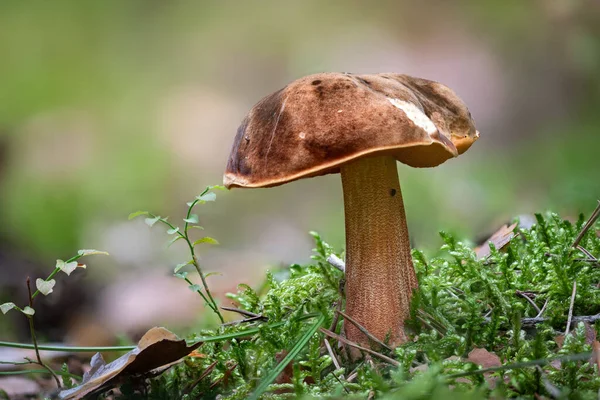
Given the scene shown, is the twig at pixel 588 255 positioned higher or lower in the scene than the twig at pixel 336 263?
lower

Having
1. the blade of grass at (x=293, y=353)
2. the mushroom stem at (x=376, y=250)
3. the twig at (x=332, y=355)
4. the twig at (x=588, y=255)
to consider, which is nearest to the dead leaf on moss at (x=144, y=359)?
the blade of grass at (x=293, y=353)

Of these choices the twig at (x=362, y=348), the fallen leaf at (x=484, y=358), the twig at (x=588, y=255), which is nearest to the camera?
the fallen leaf at (x=484, y=358)

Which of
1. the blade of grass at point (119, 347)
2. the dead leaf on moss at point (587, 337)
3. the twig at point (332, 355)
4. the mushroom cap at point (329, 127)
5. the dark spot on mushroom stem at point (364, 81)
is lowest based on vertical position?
the dead leaf on moss at point (587, 337)

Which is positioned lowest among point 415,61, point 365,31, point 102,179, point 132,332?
point 132,332

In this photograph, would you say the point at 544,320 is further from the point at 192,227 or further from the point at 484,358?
the point at 192,227

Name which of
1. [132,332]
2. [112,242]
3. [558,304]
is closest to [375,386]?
[558,304]

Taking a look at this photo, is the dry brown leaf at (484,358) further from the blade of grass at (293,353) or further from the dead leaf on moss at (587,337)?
the blade of grass at (293,353)

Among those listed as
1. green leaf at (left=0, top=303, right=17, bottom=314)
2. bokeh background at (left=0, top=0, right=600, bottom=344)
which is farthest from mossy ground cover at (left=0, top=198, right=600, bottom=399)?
bokeh background at (left=0, top=0, right=600, bottom=344)

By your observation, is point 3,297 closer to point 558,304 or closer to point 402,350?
point 402,350
